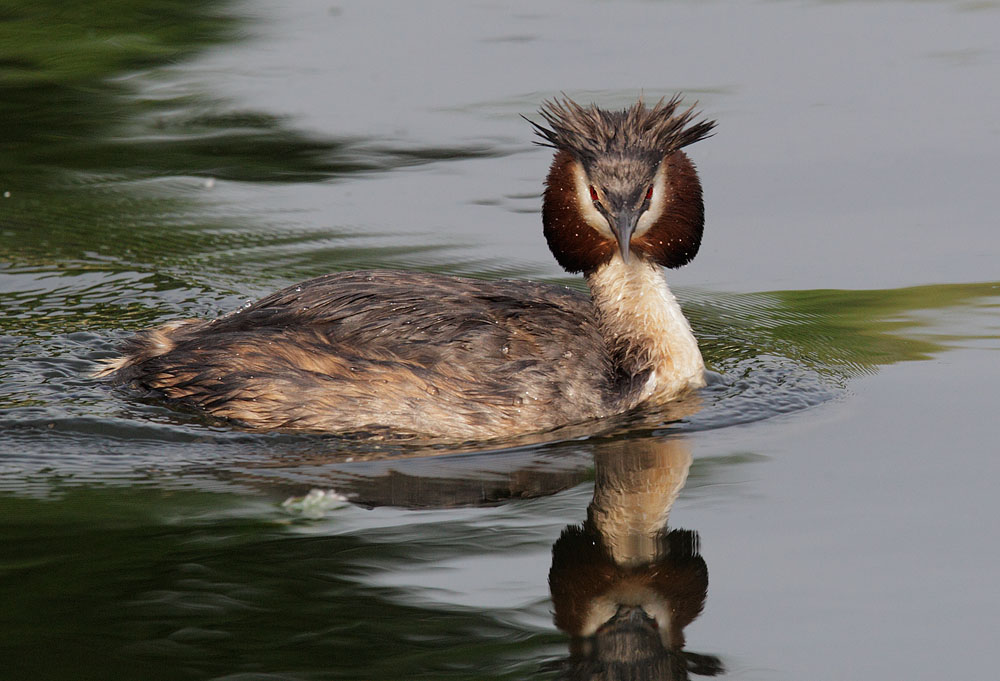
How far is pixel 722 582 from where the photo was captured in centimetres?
620

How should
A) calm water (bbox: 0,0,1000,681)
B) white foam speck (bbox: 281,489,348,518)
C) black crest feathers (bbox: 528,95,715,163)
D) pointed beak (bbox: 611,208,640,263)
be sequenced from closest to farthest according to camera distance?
calm water (bbox: 0,0,1000,681), white foam speck (bbox: 281,489,348,518), pointed beak (bbox: 611,208,640,263), black crest feathers (bbox: 528,95,715,163)

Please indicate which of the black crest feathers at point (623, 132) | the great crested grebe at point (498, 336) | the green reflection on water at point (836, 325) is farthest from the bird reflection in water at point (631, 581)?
the green reflection on water at point (836, 325)

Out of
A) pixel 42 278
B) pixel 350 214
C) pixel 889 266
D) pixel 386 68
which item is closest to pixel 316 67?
pixel 386 68

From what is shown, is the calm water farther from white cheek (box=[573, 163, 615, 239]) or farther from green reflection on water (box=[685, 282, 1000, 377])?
white cheek (box=[573, 163, 615, 239])

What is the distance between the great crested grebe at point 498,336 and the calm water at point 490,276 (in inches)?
10.1

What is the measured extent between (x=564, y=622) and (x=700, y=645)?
0.53m

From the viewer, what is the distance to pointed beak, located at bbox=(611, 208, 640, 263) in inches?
341

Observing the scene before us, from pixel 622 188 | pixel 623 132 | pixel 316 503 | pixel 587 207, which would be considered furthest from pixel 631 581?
pixel 623 132

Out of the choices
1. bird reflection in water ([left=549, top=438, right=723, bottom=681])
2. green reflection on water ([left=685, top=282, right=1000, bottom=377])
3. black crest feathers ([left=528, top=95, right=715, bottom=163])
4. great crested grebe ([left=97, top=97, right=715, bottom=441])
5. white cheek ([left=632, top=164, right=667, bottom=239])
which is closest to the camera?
bird reflection in water ([left=549, top=438, right=723, bottom=681])

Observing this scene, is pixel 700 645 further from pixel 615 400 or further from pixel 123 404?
pixel 123 404

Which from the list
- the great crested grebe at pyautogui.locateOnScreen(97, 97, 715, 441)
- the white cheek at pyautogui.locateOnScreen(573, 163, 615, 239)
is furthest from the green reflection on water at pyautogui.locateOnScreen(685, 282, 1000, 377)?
the white cheek at pyautogui.locateOnScreen(573, 163, 615, 239)

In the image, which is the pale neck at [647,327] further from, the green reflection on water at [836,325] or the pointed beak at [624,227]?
the green reflection on water at [836,325]

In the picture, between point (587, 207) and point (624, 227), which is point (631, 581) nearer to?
point (624, 227)

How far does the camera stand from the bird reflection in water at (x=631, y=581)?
560cm
